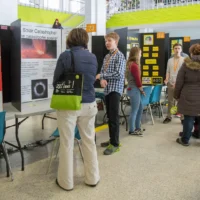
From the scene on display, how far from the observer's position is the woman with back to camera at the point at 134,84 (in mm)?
4277

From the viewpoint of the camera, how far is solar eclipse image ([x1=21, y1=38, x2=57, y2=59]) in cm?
333

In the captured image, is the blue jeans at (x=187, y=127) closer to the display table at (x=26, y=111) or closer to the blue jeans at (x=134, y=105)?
the blue jeans at (x=134, y=105)

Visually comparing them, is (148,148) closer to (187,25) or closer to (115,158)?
(115,158)

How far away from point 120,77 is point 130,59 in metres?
0.89

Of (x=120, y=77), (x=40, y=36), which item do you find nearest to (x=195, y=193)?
(x=120, y=77)

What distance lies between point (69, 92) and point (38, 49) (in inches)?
47.7

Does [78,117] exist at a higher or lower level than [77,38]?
lower

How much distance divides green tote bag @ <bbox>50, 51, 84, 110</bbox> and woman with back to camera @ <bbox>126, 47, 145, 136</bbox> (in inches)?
74.4

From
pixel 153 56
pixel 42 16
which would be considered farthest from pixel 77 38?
pixel 42 16

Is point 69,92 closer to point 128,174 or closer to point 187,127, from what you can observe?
point 128,174

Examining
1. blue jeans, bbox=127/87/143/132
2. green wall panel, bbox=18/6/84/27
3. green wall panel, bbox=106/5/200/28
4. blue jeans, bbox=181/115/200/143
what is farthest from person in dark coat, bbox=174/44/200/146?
green wall panel, bbox=18/6/84/27

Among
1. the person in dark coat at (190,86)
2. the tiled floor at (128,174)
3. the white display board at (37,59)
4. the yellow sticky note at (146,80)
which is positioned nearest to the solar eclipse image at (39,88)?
the white display board at (37,59)

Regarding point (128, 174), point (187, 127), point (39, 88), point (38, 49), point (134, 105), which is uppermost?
point (38, 49)

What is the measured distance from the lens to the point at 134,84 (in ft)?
14.3
